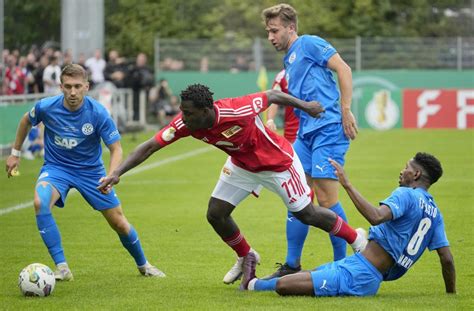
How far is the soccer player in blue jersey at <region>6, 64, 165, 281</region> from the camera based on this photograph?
10156mm

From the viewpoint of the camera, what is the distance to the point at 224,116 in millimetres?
8844

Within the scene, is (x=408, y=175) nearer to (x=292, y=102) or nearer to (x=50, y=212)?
(x=292, y=102)

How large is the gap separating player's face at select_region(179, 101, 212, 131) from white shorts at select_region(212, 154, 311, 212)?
0.80 metres

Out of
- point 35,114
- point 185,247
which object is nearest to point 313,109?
point 35,114

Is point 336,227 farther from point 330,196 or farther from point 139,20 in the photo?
A: point 139,20

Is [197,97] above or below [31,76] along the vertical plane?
above

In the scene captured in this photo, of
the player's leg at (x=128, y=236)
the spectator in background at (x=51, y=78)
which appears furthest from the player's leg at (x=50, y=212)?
the spectator in background at (x=51, y=78)

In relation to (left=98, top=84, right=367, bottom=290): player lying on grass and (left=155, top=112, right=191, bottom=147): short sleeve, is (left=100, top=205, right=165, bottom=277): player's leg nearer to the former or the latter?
(left=98, top=84, right=367, bottom=290): player lying on grass

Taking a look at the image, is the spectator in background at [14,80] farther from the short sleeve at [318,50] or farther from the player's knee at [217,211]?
the player's knee at [217,211]

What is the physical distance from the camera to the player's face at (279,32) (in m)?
10.3

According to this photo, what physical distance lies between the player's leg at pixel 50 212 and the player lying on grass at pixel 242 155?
1.05 m

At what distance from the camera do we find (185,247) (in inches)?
490

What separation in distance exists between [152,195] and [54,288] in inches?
328

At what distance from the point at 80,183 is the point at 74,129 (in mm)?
476
